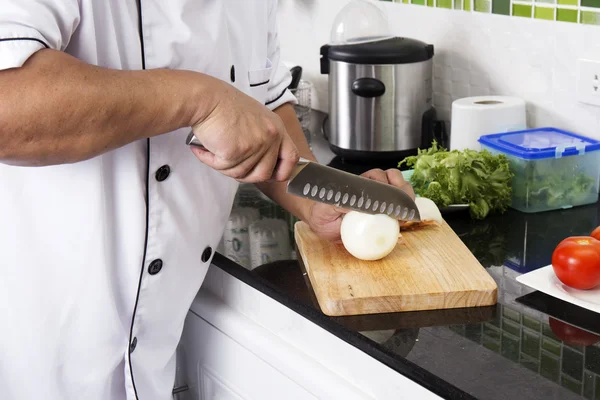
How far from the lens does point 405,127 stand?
165cm

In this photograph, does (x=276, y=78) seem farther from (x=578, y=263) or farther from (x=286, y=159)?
(x=578, y=263)

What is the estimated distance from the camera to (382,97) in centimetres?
163

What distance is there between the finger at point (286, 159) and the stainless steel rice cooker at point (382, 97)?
2.35 feet

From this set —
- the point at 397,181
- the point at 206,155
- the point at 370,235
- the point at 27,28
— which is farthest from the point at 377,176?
the point at 27,28

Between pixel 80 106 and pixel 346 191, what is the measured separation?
1.16ft

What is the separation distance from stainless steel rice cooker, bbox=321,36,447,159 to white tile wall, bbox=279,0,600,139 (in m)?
0.07

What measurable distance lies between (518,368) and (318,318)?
254mm

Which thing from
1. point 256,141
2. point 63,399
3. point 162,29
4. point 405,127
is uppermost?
point 162,29

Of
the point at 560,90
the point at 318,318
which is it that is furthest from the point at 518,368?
the point at 560,90

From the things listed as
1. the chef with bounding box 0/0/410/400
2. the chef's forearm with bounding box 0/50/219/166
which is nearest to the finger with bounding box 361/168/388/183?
the chef with bounding box 0/0/410/400

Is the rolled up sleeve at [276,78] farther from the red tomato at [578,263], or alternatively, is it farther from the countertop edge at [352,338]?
the red tomato at [578,263]

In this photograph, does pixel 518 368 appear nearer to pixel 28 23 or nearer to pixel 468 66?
pixel 28 23

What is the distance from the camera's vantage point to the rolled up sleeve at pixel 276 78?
127 centimetres

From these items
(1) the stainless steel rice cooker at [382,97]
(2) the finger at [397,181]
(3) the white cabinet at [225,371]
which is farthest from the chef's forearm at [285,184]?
→ (1) the stainless steel rice cooker at [382,97]
